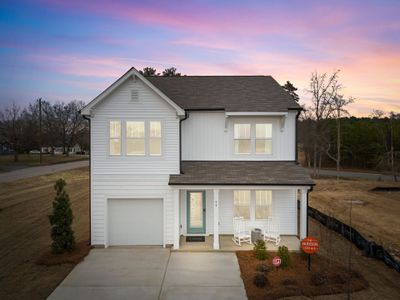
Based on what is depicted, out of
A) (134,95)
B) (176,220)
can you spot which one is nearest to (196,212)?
(176,220)

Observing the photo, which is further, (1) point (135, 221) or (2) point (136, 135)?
(1) point (135, 221)

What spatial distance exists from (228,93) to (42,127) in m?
66.4

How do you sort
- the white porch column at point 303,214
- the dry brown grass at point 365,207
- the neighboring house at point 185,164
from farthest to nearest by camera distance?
the dry brown grass at point 365,207 < the neighboring house at point 185,164 < the white porch column at point 303,214

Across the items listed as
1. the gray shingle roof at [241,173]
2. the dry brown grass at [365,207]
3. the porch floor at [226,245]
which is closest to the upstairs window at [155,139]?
the gray shingle roof at [241,173]

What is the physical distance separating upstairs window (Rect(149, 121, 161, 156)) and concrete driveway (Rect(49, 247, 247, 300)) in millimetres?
4323

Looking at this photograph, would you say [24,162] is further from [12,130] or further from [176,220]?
[176,220]

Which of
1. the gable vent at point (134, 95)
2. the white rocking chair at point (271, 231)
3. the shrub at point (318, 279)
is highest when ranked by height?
the gable vent at point (134, 95)

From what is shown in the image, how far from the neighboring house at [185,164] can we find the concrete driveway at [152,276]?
45.4 inches

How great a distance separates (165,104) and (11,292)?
8676 mm

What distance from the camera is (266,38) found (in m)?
21.4

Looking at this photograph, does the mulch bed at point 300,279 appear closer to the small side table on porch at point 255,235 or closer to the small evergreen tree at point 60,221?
the small side table on porch at point 255,235

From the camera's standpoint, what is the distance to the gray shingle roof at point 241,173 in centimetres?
1275

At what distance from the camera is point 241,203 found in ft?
47.8

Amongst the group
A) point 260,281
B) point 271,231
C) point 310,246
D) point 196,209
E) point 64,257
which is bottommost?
point 64,257
